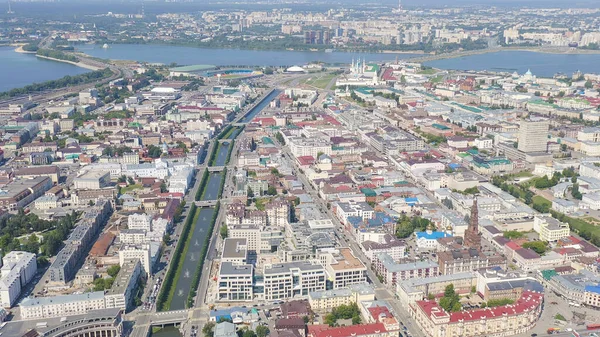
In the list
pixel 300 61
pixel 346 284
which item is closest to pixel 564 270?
pixel 346 284

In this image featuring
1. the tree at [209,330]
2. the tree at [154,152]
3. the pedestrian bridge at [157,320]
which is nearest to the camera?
the tree at [209,330]

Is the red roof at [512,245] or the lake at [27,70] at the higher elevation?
the lake at [27,70]

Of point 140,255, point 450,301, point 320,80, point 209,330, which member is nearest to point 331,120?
point 320,80

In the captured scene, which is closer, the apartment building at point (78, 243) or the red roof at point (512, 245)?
the apartment building at point (78, 243)

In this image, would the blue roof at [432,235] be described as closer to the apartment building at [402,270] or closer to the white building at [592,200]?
the apartment building at [402,270]

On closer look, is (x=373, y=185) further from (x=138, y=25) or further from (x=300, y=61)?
(x=138, y=25)

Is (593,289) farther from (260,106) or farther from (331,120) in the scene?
(260,106)

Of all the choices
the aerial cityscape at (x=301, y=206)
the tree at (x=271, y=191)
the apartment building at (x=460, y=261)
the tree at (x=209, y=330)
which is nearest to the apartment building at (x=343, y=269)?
the aerial cityscape at (x=301, y=206)
